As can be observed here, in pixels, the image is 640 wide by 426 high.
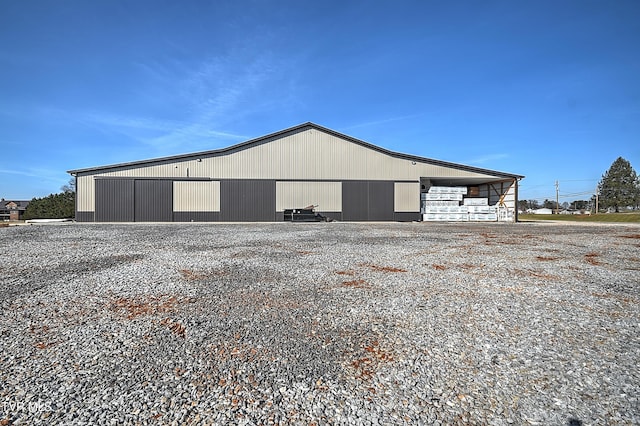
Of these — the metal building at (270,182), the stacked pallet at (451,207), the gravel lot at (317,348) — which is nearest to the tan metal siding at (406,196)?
the metal building at (270,182)

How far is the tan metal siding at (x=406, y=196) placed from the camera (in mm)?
25750

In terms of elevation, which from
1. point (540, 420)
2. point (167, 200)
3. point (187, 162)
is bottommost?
point (540, 420)

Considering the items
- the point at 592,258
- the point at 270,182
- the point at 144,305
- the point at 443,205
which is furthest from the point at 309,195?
the point at 144,305

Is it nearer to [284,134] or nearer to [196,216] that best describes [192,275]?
[196,216]

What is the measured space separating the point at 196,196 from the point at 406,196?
53.0 feet

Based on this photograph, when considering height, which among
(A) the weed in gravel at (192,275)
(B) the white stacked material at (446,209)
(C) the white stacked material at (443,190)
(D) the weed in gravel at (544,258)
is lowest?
(D) the weed in gravel at (544,258)

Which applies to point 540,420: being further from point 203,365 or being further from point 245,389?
point 203,365

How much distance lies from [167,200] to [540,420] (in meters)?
25.0

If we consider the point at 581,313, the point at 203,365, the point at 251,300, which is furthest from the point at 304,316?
the point at 581,313

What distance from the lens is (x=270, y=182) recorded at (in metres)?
24.5

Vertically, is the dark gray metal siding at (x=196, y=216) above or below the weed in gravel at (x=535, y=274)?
above

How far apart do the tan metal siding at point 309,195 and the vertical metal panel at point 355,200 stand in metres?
0.45

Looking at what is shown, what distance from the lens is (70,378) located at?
2303mm

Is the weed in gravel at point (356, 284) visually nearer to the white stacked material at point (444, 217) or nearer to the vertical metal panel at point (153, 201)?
the vertical metal panel at point (153, 201)
